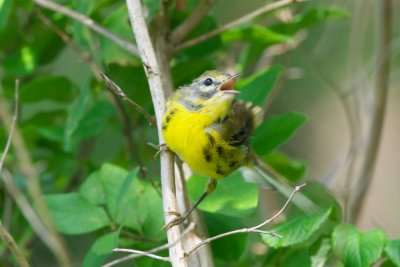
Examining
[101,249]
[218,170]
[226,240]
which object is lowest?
[226,240]

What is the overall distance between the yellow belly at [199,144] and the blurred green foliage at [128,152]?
56 mm

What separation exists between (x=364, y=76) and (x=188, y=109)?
1252 millimetres

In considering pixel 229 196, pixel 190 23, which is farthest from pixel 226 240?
pixel 190 23

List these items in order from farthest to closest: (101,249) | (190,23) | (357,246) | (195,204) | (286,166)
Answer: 1. (286,166)
2. (190,23)
3. (195,204)
4. (101,249)
5. (357,246)

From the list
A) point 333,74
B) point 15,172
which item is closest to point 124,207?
point 15,172

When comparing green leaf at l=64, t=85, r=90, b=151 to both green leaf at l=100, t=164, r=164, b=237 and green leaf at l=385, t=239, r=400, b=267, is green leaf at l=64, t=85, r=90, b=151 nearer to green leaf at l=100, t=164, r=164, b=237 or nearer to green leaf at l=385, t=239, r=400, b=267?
green leaf at l=100, t=164, r=164, b=237

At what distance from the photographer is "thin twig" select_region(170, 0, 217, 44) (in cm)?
307

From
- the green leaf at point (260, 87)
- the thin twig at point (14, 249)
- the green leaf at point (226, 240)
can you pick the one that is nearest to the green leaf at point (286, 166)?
the green leaf at point (260, 87)

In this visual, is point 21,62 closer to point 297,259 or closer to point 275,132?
point 275,132

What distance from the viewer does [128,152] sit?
3354 mm

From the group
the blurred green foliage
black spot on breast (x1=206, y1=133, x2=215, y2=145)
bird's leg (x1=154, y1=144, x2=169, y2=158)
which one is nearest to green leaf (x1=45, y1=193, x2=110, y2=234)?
the blurred green foliage

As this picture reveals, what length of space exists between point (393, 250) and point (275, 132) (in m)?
0.79

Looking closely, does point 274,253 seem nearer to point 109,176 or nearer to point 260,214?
point 109,176

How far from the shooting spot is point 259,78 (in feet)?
9.90
